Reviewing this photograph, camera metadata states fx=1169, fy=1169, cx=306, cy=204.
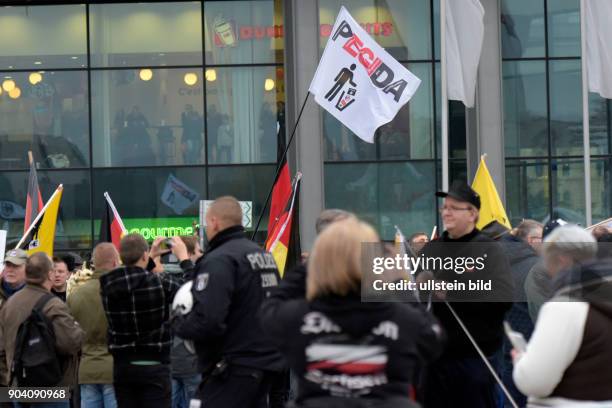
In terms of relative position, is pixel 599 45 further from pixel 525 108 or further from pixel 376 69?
pixel 525 108

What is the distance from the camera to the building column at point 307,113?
23.6m

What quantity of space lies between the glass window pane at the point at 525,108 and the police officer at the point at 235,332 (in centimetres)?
1696

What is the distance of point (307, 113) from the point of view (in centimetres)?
2378

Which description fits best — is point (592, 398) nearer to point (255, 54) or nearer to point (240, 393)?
point (240, 393)

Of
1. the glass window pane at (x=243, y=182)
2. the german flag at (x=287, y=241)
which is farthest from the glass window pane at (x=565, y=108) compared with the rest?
the german flag at (x=287, y=241)

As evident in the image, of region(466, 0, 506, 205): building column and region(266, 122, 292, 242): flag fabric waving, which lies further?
region(466, 0, 506, 205): building column

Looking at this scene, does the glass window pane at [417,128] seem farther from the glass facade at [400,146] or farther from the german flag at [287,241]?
the german flag at [287,241]

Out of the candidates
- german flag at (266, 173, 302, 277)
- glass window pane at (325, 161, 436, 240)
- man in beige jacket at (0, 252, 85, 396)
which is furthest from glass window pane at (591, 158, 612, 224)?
man in beige jacket at (0, 252, 85, 396)

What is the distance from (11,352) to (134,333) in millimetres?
1653

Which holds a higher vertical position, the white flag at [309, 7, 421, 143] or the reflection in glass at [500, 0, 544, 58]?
the reflection in glass at [500, 0, 544, 58]

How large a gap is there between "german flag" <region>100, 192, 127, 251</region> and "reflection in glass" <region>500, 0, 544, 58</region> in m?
12.5

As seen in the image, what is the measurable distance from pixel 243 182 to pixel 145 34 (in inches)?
149

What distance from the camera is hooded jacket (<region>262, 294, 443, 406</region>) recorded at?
4.84 metres

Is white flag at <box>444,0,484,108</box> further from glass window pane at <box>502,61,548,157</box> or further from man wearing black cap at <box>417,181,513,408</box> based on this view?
man wearing black cap at <box>417,181,513,408</box>
